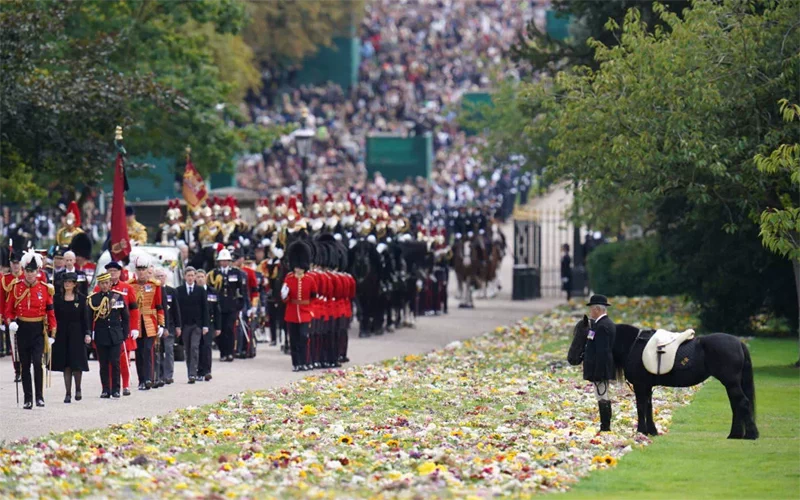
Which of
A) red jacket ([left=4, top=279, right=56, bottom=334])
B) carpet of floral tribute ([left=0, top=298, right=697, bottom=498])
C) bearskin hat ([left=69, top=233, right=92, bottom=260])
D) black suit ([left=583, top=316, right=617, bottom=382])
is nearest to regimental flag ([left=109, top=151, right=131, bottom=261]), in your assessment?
bearskin hat ([left=69, top=233, right=92, bottom=260])

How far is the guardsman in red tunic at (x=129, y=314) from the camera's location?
21703mm

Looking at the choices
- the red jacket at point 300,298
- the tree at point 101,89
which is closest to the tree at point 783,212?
the red jacket at point 300,298

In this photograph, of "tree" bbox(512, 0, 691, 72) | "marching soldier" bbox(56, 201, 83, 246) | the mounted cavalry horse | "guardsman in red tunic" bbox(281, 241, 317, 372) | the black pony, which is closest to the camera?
the black pony

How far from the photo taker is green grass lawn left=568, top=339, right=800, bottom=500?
14086mm

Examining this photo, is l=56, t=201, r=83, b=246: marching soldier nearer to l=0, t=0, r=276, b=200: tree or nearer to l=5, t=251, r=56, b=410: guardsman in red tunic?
l=0, t=0, r=276, b=200: tree

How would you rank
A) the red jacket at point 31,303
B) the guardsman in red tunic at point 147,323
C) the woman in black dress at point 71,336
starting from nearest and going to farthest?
the red jacket at point 31,303 < the woman in black dress at point 71,336 < the guardsman in red tunic at point 147,323

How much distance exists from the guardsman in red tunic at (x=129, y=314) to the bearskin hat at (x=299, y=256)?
483 centimetres

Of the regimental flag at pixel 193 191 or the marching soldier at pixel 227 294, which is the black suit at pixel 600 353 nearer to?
the marching soldier at pixel 227 294

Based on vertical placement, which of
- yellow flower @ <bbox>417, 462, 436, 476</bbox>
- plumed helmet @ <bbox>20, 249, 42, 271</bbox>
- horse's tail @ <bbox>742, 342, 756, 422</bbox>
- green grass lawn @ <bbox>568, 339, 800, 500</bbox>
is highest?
plumed helmet @ <bbox>20, 249, 42, 271</bbox>

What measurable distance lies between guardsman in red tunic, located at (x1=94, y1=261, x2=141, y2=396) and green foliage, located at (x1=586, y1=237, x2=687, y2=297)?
22306mm

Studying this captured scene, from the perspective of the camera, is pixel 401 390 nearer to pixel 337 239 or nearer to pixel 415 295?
pixel 337 239

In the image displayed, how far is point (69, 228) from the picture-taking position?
95.5 feet

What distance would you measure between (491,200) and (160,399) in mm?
43006

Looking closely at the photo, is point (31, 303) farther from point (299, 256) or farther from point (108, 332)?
point (299, 256)
